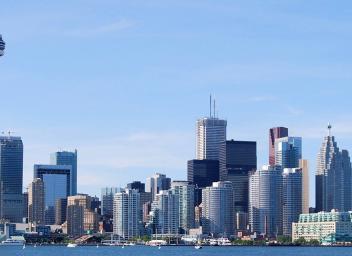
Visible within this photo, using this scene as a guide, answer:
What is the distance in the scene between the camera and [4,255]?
184875mm

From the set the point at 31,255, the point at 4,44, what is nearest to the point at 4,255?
the point at 31,255

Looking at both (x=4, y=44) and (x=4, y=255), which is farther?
(x=4, y=44)

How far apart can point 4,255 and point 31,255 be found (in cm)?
1390

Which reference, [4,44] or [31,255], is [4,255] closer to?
[31,255]

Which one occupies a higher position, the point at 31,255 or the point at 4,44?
the point at 4,44

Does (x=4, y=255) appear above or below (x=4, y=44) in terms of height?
below

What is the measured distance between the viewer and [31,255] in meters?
198

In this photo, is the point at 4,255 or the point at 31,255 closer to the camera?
the point at 4,255

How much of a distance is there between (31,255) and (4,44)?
40304 mm

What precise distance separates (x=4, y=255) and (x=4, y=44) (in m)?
41.0
